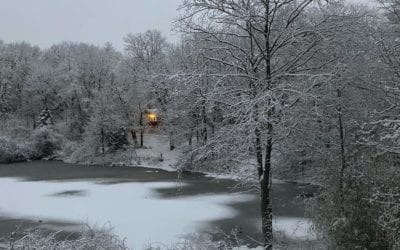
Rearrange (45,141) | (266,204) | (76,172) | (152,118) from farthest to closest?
1. (152,118)
2. (45,141)
3. (76,172)
4. (266,204)

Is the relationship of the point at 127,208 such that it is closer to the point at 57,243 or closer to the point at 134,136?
the point at 57,243

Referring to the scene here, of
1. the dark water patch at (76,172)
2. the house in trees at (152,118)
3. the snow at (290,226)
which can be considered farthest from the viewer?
the house in trees at (152,118)

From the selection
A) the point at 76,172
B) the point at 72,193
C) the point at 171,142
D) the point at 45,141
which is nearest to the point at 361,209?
the point at 72,193

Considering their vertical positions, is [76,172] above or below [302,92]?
below

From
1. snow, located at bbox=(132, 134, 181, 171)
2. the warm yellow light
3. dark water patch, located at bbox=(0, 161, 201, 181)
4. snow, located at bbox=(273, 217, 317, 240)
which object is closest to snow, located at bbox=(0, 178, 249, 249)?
snow, located at bbox=(273, 217, 317, 240)

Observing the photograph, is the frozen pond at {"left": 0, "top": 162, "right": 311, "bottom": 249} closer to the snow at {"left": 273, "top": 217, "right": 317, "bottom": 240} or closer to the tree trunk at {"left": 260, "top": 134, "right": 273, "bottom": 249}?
the snow at {"left": 273, "top": 217, "right": 317, "bottom": 240}

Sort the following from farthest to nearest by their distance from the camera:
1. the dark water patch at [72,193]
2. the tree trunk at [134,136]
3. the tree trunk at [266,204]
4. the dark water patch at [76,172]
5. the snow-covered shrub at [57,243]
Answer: the tree trunk at [134,136] → the dark water patch at [76,172] → the dark water patch at [72,193] → the tree trunk at [266,204] → the snow-covered shrub at [57,243]

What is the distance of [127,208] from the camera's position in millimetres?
21578

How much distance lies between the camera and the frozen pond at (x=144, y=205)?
17.4 meters

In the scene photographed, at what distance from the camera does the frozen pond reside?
57.2 feet

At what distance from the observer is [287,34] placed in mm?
10461

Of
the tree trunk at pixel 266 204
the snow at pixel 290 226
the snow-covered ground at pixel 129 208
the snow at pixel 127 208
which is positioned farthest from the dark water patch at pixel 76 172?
the tree trunk at pixel 266 204

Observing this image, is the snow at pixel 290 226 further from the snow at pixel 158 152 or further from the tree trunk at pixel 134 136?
the tree trunk at pixel 134 136

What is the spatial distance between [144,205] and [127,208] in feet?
3.24
